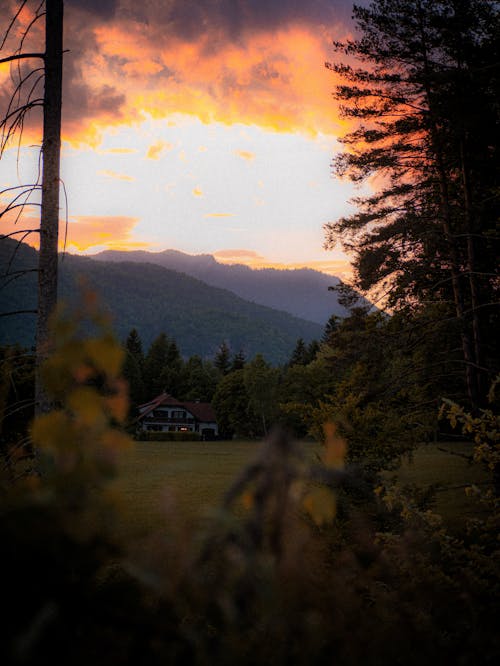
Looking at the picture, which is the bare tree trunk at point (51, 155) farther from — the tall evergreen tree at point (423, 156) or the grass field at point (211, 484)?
the tall evergreen tree at point (423, 156)

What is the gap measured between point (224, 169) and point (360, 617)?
1619 inches

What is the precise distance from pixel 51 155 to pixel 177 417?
78.8 m

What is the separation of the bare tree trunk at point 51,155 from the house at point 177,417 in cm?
7544

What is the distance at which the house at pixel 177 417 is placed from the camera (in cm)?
8031

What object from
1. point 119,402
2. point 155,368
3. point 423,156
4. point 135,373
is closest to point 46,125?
point 119,402

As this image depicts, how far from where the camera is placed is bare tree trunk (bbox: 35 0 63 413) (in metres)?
5.91

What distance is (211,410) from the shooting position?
83.0 m

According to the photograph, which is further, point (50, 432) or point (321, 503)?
point (321, 503)

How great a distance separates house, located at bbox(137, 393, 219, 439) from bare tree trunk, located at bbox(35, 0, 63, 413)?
247 feet

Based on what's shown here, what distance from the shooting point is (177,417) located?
82188 mm

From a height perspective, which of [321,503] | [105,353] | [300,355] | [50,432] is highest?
[105,353]

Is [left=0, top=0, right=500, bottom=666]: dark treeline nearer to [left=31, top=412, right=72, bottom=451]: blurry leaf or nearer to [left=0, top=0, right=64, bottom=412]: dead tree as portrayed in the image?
[left=31, top=412, right=72, bottom=451]: blurry leaf

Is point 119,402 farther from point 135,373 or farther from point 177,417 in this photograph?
point 177,417

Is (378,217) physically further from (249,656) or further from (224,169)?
(224,169)
